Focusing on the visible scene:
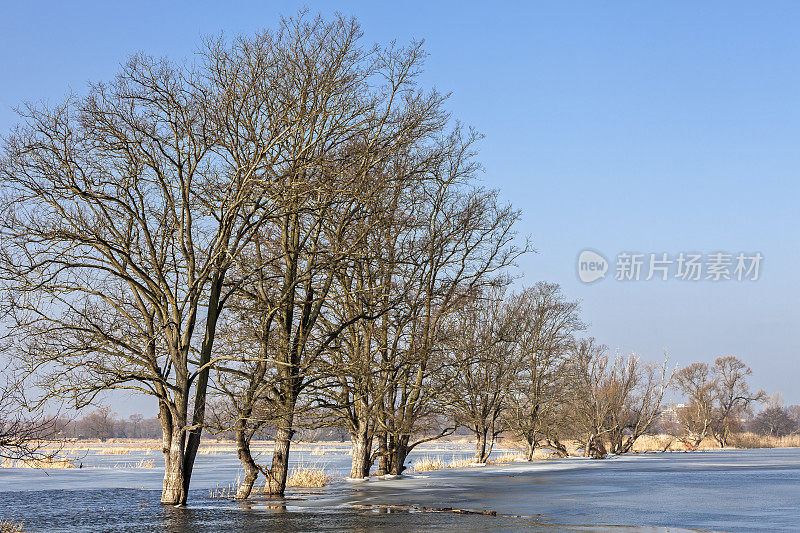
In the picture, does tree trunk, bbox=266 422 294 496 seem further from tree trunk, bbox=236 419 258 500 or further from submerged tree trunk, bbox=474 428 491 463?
submerged tree trunk, bbox=474 428 491 463

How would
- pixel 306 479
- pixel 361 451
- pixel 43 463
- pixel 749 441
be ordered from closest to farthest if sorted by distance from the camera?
1. pixel 43 463
2. pixel 306 479
3. pixel 361 451
4. pixel 749 441

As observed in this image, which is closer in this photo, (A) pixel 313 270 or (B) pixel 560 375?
(A) pixel 313 270

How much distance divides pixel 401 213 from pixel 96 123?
1157cm

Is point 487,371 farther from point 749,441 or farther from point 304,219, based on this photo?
point 749,441

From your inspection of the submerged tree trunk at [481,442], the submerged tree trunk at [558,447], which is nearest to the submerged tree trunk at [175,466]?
the submerged tree trunk at [481,442]

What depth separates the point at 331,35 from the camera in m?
21.4

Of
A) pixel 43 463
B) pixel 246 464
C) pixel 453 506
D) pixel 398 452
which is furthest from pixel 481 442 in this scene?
pixel 43 463

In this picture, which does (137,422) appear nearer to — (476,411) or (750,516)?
(476,411)

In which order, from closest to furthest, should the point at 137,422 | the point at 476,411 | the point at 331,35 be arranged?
the point at 331,35 < the point at 476,411 < the point at 137,422

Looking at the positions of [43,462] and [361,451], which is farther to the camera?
[361,451]

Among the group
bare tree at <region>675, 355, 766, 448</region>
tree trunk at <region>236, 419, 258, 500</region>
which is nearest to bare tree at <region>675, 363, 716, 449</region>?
bare tree at <region>675, 355, 766, 448</region>

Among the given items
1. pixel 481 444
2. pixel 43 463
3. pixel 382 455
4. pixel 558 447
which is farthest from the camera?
pixel 558 447

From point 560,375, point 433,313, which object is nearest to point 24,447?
point 433,313

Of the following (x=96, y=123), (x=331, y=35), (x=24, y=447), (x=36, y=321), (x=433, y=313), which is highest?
(x=331, y=35)
